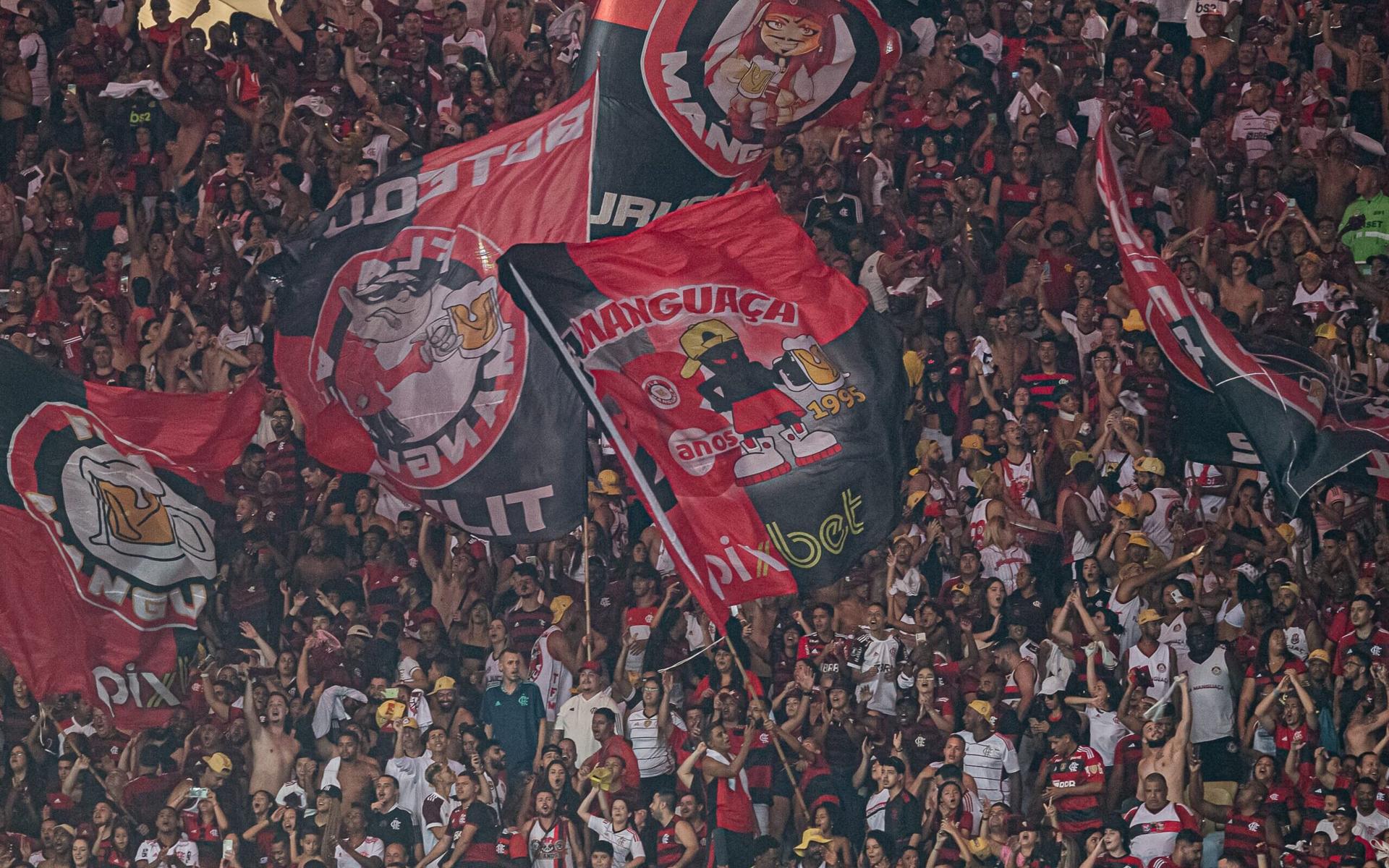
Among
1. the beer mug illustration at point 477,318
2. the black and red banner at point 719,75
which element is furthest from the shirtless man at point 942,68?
the beer mug illustration at point 477,318

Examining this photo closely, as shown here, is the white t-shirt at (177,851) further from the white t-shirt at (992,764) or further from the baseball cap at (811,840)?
the white t-shirt at (992,764)

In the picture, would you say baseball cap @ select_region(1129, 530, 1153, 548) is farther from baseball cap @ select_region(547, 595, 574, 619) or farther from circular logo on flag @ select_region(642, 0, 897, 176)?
baseball cap @ select_region(547, 595, 574, 619)

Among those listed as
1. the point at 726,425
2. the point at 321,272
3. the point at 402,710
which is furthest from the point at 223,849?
the point at 726,425

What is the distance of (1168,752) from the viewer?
44.7 ft

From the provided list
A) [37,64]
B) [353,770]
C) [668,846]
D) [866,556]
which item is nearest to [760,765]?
[668,846]

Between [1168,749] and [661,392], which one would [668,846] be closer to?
[1168,749]

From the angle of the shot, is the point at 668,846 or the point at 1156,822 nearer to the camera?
the point at 1156,822

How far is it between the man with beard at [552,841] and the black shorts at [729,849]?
29.1 inches

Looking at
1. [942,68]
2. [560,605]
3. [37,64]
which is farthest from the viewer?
[37,64]

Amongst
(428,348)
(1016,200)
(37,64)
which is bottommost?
(37,64)

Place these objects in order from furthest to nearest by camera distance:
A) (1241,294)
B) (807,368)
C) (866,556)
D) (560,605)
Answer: (1241,294) → (560,605) → (866,556) → (807,368)

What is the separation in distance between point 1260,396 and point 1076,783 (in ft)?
7.42

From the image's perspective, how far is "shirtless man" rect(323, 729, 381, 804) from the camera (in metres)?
14.3

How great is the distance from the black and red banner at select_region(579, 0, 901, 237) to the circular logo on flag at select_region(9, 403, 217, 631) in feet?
10.1
